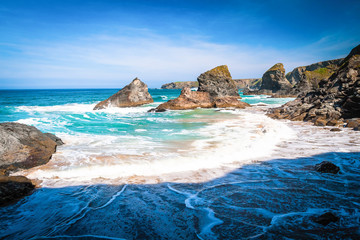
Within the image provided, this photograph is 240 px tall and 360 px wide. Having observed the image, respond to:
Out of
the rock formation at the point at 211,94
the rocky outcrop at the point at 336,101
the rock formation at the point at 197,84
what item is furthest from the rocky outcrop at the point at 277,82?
the rock formation at the point at 197,84

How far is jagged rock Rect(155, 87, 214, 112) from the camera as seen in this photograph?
28781 millimetres

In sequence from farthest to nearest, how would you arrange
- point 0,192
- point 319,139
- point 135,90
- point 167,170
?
point 135,90
point 319,139
point 167,170
point 0,192

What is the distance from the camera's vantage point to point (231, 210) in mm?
3725

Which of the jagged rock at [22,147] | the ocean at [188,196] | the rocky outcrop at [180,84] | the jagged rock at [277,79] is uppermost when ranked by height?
the rocky outcrop at [180,84]

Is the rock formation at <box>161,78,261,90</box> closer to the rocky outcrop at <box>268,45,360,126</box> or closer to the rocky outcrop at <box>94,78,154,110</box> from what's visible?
the rocky outcrop at <box>94,78,154,110</box>

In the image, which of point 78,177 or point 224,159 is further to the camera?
point 224,159

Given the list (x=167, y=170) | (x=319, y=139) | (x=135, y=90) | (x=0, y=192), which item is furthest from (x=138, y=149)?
(x=135, y=90)

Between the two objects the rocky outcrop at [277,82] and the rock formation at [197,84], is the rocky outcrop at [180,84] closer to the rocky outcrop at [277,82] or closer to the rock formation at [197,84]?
the rock formation at [197,84]

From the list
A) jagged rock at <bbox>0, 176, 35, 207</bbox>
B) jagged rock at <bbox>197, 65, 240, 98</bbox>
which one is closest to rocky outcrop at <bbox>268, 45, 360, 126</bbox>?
jagged rock at <bbox>0, 176, 35, 207</bbox>

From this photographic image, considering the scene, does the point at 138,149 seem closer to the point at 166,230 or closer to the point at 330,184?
the point at 166,230

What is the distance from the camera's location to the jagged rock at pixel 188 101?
94.4ft

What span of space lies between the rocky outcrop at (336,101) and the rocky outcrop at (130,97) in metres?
22.8

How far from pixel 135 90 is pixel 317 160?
30928mm

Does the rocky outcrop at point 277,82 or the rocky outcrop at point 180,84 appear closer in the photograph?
the rocky outcrop at point 277,82
